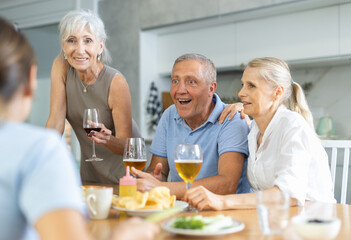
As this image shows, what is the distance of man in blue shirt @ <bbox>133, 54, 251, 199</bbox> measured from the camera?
176cm

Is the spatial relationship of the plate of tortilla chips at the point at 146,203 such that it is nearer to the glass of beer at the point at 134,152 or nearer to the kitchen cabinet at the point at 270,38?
the glass of beer at the point at 134,152

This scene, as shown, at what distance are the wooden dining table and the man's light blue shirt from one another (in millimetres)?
432

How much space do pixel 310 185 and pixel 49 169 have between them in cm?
118

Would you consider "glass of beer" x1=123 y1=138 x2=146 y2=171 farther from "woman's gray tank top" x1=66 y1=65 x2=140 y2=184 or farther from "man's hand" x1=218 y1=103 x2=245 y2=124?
"woman's gray tank top" x1=66 y1=65 x2=140 y2=184

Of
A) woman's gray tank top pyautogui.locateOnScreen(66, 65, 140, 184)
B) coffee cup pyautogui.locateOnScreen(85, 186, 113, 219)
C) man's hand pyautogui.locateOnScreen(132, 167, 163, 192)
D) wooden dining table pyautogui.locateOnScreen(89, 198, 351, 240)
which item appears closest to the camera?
wooden dining table pyautogui.locateOnScreen(89, 198, 351, 240)

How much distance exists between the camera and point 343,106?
3912 mm

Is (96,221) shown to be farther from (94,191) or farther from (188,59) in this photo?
(188,59)

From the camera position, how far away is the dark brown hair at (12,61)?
0.64 metres

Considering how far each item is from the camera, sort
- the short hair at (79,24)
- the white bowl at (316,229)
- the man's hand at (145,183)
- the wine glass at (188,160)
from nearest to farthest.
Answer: the white bowl at (316,229), the wine glass at (188,160), the man's hand at (145,183), the short hair at (79,24)

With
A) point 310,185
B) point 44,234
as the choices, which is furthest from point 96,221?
point 310,185

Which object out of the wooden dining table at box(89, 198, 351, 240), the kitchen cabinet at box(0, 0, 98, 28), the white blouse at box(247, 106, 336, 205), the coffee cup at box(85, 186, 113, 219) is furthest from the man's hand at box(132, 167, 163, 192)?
the kitchen cabinet at box(0, 0, 98, 28)

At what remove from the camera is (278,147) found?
1575 mm

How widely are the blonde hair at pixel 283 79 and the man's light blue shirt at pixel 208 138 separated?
0.73 feet

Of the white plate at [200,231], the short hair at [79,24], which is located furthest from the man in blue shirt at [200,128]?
the white plate at [200,231]
